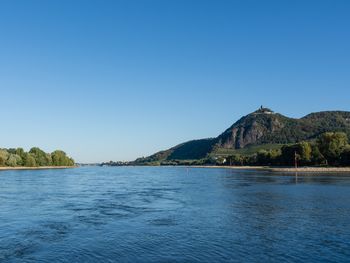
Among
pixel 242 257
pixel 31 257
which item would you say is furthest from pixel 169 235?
pixel 31 257

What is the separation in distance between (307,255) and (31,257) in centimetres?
1890

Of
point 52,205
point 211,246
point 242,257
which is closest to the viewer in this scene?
point 242,257

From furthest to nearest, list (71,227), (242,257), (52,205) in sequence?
1. (52,205)
2. (71,227)
3. (242,257)

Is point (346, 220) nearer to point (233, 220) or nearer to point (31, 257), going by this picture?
point (233, 220)

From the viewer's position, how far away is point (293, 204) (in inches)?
2231

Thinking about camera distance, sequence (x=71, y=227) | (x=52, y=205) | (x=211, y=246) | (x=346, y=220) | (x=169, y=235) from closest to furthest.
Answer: (x=211, y=246), (x=169, y=235), (x=71, y=227), (x=346, y=220), (x=52, y=205)

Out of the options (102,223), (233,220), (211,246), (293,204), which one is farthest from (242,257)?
(293,204)

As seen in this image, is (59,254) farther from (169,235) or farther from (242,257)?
(242,257)

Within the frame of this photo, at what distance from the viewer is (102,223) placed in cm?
4156

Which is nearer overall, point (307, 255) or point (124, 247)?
point (307, 255)

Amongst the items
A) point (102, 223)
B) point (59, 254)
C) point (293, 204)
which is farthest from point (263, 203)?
point (59, 254)

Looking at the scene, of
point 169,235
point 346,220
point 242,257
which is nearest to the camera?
point 242,257

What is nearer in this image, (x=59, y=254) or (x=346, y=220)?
(x=59, y=254)

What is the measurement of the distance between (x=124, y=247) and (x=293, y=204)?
32.9m
